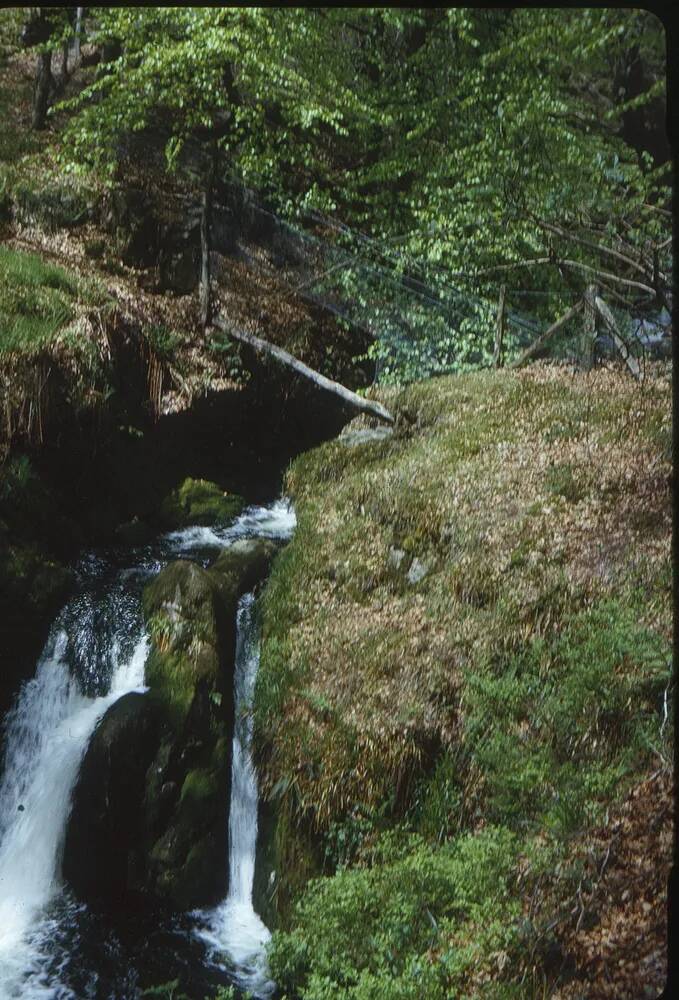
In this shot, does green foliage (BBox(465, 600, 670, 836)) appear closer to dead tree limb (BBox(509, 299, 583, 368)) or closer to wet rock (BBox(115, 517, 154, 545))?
wet rock (BBox(115, 517, 154, 545))

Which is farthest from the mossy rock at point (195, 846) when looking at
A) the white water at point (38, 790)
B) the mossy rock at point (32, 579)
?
the mossy rock at point (32, 579)

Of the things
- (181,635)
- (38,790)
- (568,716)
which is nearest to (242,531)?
(181,635)

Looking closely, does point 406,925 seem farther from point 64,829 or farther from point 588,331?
point 588,331

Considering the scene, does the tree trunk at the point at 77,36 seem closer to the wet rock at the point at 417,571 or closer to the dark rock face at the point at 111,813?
the wet rock at the point at 417,571

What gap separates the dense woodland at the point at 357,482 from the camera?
16.9ft

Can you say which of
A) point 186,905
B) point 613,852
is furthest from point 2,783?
point 613,852

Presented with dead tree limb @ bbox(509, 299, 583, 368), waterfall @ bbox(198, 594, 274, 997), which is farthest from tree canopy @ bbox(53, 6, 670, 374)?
waterfall @ bbox(198, 594, 274, 997)

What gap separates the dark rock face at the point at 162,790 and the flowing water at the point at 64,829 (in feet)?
0.53

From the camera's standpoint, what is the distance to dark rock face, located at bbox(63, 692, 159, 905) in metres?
6.58

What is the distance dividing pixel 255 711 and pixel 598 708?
11.7ft

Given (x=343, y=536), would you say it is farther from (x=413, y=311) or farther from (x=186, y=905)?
(x=413, y=311)

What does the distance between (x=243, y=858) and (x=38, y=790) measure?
2.14 m

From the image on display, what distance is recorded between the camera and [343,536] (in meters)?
8.38

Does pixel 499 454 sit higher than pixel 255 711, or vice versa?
pixel 499 454
